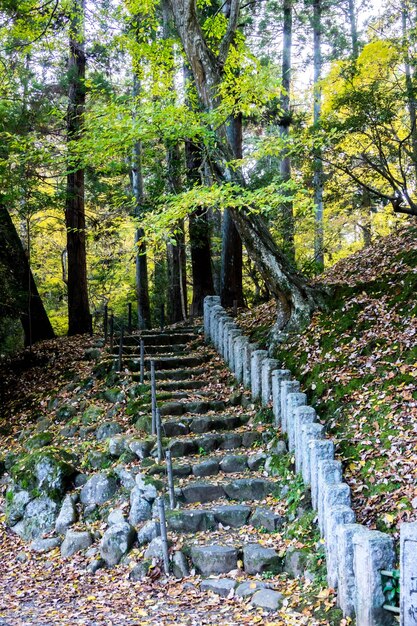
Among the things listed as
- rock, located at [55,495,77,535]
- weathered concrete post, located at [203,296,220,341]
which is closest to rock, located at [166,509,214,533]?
rock, located at [55,495,77,535]

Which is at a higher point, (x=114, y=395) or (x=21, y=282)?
(x=21, y=282)

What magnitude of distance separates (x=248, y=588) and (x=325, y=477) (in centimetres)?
125

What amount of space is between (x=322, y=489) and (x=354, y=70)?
8295mm

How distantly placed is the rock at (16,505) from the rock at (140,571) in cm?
232

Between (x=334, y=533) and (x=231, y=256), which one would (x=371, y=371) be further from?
(x=231, y=256)

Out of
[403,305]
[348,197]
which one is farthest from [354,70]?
[403,305]

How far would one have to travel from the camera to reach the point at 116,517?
21.1 ft

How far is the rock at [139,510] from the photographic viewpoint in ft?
20.6

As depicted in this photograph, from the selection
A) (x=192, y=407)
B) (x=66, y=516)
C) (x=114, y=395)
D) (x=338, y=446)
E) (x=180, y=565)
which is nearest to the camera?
(x=180, y=565)

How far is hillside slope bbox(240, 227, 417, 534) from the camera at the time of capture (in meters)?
5.02

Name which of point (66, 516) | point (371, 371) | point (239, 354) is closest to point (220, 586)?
point (66, 516)

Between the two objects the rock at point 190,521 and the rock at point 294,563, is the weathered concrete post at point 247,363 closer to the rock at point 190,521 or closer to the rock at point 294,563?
the rock at point 190,521

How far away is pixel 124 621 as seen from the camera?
4730 millimetres

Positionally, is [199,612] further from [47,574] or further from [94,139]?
[94,139]
